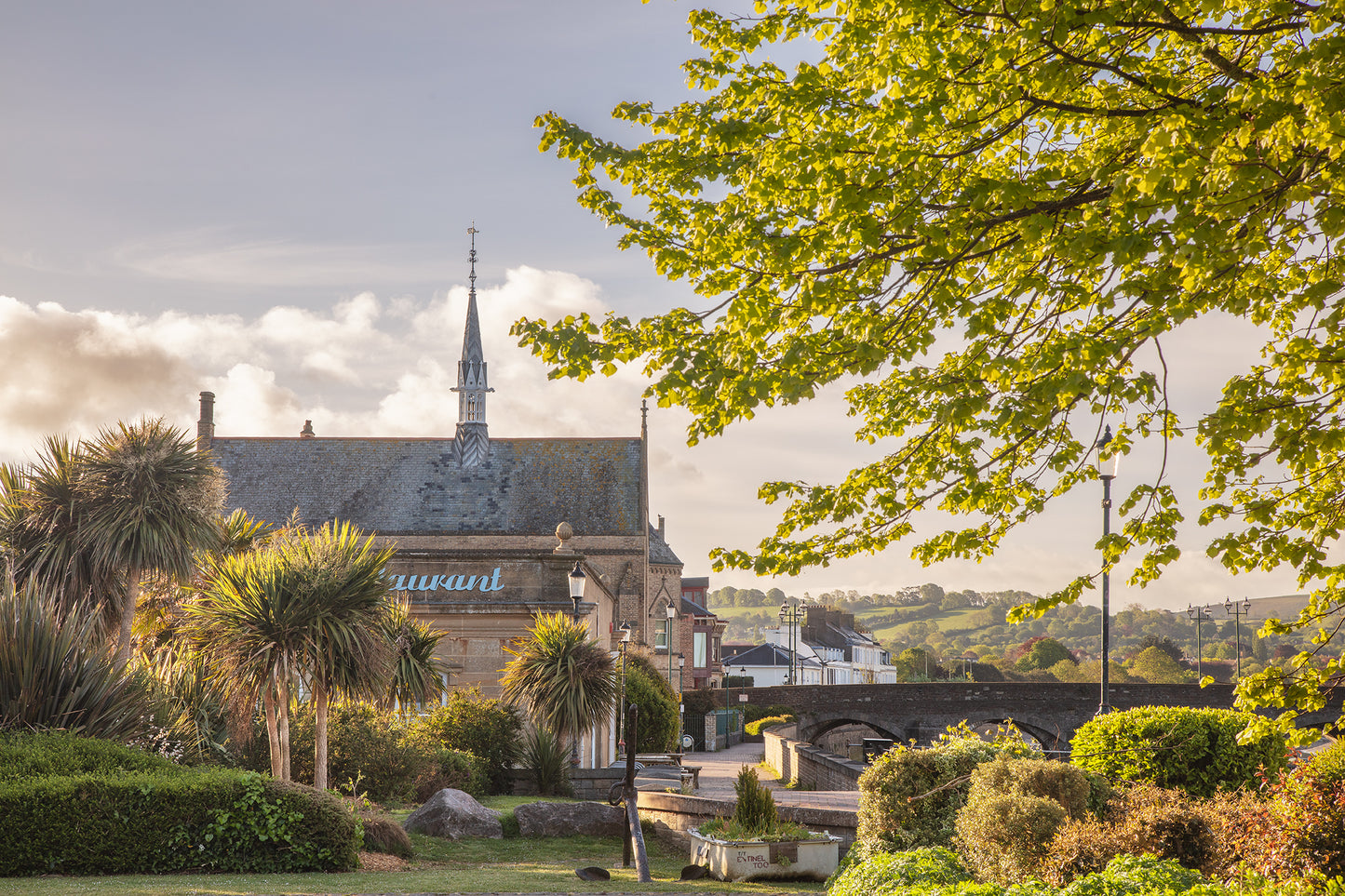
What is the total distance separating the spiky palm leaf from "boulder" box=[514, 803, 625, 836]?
18.9 feet

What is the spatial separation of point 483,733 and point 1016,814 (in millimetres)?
14718

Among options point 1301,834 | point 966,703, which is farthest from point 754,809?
point 966,703

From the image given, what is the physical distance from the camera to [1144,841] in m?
9.05

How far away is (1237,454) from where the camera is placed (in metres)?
7.62

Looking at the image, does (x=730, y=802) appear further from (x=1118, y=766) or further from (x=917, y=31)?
(x=917, y=31)

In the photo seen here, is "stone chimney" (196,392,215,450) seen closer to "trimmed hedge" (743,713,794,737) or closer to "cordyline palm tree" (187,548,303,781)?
"trimmed hedge" (743,713,794,737)

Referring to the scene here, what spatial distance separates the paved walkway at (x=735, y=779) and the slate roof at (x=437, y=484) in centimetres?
1045

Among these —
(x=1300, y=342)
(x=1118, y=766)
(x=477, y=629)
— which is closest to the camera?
(x=1300, y=342)

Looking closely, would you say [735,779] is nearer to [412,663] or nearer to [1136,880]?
[412,663]

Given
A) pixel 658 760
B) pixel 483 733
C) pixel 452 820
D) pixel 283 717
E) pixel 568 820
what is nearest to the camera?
pixel 283 717

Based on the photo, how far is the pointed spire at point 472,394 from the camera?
47844mm

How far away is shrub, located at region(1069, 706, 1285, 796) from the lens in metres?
13.6

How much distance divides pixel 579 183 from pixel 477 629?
18.4 m

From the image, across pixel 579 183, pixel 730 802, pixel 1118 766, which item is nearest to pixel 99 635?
pixel 730 802
